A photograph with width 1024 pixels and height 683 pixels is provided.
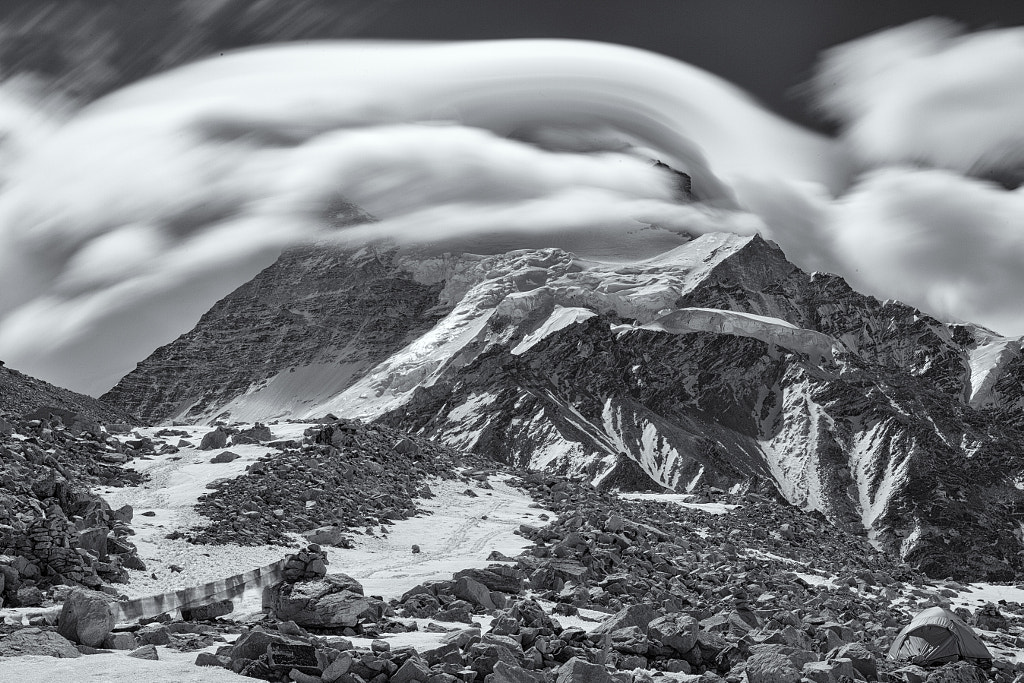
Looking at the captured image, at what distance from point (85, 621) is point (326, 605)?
15.2 feet

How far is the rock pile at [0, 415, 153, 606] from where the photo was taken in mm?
24047

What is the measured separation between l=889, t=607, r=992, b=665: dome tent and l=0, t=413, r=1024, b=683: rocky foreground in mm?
804

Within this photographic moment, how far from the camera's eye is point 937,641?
28.0 metres

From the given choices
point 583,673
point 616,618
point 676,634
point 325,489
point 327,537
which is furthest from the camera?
point 325,489

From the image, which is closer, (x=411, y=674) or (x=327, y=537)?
(x=411, y=674)

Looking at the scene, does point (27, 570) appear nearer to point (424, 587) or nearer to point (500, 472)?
point (424, 587)

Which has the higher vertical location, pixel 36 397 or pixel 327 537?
pixel 36 397

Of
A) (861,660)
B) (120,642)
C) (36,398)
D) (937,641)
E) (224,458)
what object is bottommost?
(937,641)

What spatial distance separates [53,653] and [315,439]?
3869 cm

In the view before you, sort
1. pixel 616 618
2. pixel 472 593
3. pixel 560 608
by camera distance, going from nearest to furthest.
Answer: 1. pixel 616 618
2. pixel 472 593
3. pixel 560 608

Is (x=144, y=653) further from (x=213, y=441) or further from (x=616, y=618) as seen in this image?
(x=213, y=441)

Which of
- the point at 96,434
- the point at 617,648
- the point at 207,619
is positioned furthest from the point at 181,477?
the point at 617,648

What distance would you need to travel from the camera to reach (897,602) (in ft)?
148

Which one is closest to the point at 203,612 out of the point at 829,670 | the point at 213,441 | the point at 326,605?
the point at 326,605
